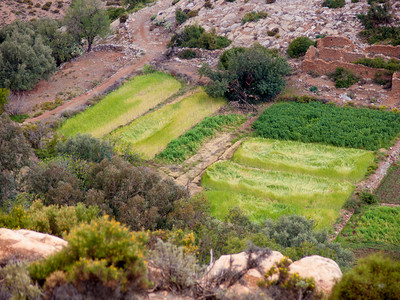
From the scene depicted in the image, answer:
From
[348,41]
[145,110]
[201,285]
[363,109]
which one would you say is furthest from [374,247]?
[348,41]

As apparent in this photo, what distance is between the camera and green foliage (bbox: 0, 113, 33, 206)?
75.6 ft

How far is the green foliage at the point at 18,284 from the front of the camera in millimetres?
10875

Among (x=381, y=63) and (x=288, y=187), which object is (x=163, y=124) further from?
(x=381, y=63)

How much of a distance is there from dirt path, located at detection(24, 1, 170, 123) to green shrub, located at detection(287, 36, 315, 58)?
600 inches

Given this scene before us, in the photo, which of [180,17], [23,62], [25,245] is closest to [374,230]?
[25,245]

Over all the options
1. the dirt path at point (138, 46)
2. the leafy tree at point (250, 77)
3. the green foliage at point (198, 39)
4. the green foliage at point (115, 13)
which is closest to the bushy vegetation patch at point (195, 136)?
the leafy tree at point (250, 77)

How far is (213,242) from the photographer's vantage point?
18672mm

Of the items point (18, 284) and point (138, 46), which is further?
point (138, 46)

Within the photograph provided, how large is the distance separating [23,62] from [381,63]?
113ft

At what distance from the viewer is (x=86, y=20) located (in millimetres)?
50969

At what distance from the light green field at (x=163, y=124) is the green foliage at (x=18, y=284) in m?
18.6

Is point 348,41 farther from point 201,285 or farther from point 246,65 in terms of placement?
point 201,285

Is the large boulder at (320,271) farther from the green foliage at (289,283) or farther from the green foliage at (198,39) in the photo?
the green foliage at (198,39)

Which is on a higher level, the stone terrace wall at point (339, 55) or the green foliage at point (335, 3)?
the green foliage at point (335, 3)
